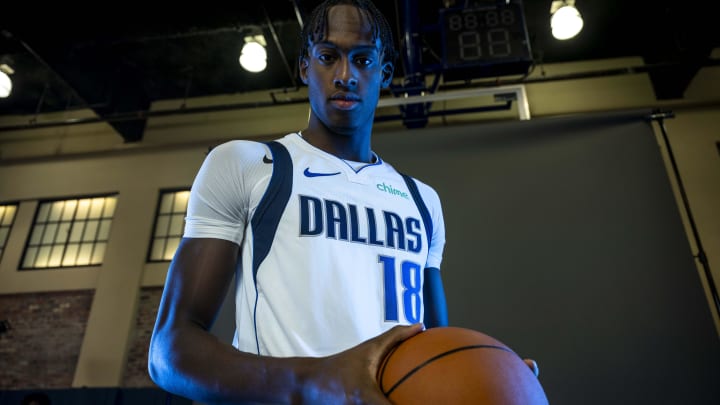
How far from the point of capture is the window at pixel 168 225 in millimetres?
7145

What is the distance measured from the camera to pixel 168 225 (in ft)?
23.9

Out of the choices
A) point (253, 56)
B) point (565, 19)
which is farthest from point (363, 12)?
point (253, 56)

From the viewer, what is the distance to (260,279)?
41.3 inches

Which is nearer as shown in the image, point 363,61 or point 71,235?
point 363,61

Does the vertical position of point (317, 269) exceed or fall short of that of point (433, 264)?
it falls short

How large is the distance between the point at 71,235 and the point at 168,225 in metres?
1.79

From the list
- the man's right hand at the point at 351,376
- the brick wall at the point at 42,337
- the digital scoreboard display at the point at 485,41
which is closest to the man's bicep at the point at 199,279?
the man's right hand at the point at 351,376

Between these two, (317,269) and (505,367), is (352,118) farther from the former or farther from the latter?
(505,367)

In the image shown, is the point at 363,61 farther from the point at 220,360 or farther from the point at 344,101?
the point at 220,360

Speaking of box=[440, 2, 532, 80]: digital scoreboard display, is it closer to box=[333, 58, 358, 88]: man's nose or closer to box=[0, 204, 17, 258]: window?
box=[333, 58, 358, 88]: man's nose

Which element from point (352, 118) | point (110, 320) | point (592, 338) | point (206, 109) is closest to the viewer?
point (352, 118)

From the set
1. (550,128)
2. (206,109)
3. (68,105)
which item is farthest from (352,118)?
(68,105)

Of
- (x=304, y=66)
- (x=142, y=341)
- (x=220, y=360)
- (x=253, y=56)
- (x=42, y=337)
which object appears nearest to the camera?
(x=220, y=360)

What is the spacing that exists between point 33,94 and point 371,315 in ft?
30.9
